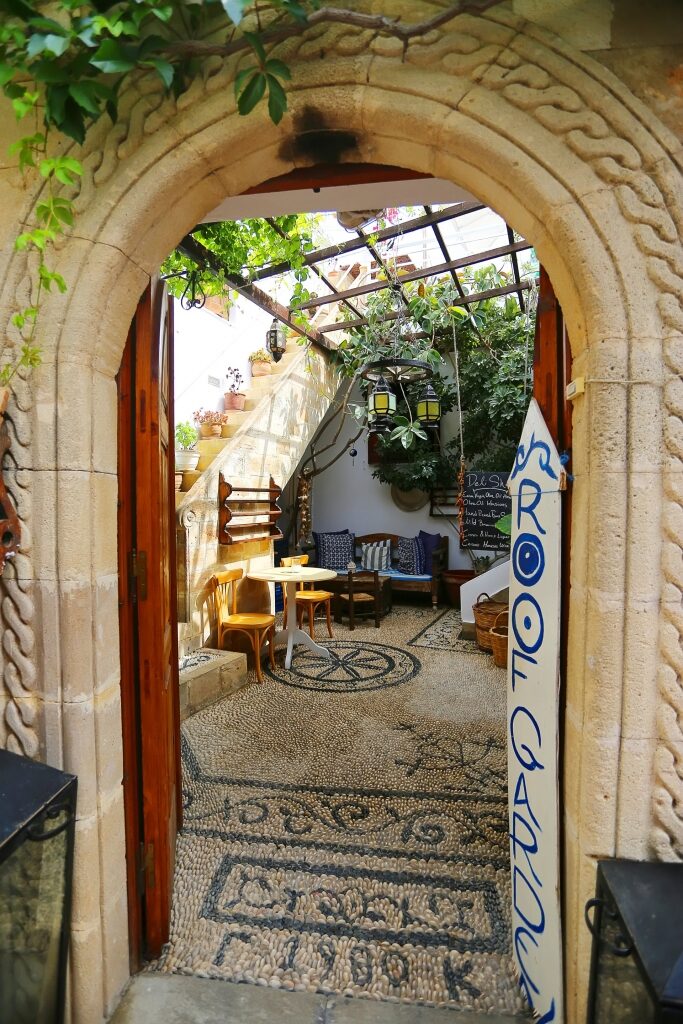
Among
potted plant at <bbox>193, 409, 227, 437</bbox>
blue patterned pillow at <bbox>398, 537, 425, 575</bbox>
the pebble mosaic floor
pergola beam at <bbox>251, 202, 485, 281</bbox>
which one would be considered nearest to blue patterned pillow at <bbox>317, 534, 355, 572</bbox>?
blue patterned pillow at <bbox>398, 537, 425, 575</bbox>

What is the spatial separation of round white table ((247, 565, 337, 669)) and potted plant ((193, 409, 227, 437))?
1384 mm

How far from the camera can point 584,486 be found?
4.17 ft

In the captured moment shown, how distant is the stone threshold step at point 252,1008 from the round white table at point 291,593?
2.97 meters

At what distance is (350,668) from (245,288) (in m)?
3.10

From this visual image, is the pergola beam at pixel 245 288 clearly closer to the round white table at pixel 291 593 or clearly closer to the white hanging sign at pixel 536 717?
the white hanging sign at pixel 536 717

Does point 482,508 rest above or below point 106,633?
above

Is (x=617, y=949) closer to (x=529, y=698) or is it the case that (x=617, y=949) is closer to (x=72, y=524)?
(x=529, y=698)

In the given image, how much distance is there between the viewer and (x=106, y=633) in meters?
1.43

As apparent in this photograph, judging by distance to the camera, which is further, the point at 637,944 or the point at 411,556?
the point at 411,556

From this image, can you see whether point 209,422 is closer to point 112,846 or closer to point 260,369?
point 260,369

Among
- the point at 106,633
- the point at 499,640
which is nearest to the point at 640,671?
the point at 106,633

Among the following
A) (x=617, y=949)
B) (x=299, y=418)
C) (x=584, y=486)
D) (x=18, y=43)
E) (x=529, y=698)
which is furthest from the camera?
(x=299, y=418)

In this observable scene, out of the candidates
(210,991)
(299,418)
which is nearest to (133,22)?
(210,991)

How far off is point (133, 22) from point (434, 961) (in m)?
2.54
